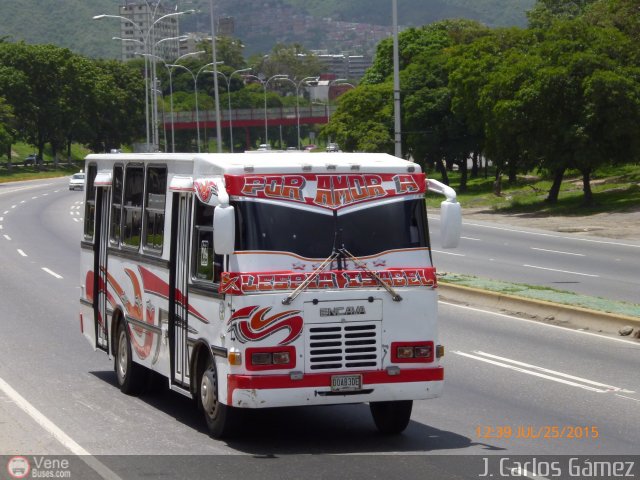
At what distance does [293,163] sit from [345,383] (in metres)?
2.10

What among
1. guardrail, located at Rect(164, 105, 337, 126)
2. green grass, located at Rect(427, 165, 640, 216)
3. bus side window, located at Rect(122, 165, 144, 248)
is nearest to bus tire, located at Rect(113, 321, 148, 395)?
bus side window, located at Rect(122, 165, 144, 248)

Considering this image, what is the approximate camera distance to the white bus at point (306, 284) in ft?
36.0

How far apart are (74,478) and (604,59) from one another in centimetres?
4284

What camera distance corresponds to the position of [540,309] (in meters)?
20.0

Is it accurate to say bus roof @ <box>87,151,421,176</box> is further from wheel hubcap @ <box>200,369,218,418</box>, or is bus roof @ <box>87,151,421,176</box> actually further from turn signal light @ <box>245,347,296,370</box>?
wheel hubcap @ <box>200,369,218,418</box>

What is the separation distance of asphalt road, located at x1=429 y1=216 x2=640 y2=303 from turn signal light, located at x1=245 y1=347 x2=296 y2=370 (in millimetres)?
13073

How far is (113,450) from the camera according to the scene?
11.1 m

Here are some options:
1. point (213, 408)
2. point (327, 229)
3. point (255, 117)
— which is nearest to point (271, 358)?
point (213, 408)

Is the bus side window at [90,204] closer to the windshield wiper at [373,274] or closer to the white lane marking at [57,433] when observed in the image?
the white lane marking at [57,433]

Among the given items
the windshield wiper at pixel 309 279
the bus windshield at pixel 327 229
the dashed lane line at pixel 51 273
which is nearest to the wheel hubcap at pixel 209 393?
the windshield wiper at pixel 309 279

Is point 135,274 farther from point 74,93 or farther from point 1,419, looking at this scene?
point 74,93

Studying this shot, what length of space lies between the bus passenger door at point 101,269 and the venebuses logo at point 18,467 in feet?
15.7

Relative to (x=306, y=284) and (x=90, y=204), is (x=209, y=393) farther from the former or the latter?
(x=90, y=204)

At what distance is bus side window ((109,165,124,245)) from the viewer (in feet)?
49.2
